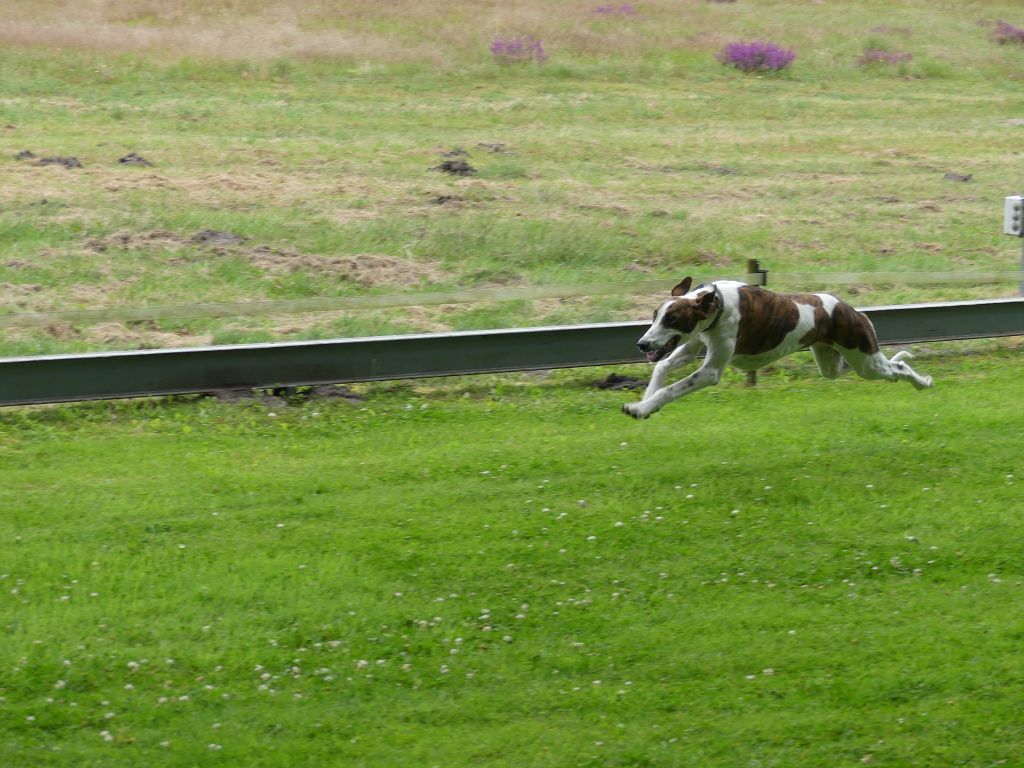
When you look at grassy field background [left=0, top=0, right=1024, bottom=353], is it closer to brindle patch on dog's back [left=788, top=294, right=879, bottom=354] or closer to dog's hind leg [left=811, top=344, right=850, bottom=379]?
dog's hind leg [left=811, top=344, right=850, bottom=379]

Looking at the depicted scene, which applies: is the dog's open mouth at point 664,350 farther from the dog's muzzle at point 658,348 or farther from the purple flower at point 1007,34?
the purple flower at point 1007,34

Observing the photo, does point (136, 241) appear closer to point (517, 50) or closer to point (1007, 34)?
point (517, 50)

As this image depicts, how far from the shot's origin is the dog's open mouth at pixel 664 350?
9.41 metres

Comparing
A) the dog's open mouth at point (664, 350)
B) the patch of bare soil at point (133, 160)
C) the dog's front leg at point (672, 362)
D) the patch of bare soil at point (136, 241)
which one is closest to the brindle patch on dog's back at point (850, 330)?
the dog's front leg at point (672, 362)

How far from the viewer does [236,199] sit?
759 inches

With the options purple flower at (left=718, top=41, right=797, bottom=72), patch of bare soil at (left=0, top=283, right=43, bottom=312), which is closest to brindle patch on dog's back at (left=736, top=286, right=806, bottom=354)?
patch of bare soil at (left=0, top=283, right=43, bottom=312)

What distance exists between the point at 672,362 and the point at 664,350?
711 mm

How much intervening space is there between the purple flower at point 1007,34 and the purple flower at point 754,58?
7.78 metres

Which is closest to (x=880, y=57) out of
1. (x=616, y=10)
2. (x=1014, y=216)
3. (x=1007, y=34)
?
(x=1007, y=34)

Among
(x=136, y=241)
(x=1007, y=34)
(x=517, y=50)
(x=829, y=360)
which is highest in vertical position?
(x=517, y=50)

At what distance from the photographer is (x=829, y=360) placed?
11.0 m

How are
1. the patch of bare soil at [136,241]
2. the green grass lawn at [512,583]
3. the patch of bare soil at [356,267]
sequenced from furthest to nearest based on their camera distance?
the patch of bare soil at [136,241] < the patch of bare soil at [356,267] < the green grass lawn at [512,583]

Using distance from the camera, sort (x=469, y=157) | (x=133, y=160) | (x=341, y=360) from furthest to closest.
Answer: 1. (x=469, y=157)
2. (x=133, y=160)
3. (x=341, y=360)

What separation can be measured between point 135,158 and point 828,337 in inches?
527
